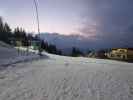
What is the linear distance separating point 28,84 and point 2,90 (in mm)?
1205

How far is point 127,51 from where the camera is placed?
64.5ft

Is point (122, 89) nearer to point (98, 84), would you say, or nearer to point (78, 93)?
point (98, 84)

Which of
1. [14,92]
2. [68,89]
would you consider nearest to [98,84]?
[68,89]

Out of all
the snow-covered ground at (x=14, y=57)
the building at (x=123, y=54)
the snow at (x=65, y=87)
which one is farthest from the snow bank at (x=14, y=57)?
the building at (x=123, y=54)

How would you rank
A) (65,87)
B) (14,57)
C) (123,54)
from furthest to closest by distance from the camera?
(123,54) → (14,57) → (65,87)

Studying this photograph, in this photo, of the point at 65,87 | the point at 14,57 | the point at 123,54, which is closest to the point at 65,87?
the point at 65,87

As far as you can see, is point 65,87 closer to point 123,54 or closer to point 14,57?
point 14,57

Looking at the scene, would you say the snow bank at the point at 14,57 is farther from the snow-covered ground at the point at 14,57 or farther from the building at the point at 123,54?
the building at the point at 123,54

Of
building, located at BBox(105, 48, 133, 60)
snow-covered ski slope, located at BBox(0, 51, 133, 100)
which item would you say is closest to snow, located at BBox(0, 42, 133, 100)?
snow-covered ski slope, located at BBox(0, 51, 133, 100)

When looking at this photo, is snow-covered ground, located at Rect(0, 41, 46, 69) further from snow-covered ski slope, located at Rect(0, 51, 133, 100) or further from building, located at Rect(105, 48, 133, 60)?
building, located at Rect(105, 48, 133, 60)

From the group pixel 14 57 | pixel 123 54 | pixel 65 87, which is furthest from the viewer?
pixel 123 54

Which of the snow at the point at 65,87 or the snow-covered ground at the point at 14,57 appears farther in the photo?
the snow-covered ground at the point at 14,57

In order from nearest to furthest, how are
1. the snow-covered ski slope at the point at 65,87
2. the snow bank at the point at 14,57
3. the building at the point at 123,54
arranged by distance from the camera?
1. the snow-covered ski slope at the point at 65,87
2. the snow bank at the point at 14,57
3. the building at the point at 123,54

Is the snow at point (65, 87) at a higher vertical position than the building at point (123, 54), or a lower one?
lower
